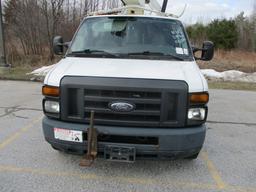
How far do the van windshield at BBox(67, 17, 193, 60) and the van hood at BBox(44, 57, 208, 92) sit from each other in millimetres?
249

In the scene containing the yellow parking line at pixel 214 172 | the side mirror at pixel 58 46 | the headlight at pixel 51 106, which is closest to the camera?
the headlight at pixel 51 106

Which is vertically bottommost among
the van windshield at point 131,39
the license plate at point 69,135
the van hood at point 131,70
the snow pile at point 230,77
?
the snow pile at point 230,77

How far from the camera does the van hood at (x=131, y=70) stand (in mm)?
3338

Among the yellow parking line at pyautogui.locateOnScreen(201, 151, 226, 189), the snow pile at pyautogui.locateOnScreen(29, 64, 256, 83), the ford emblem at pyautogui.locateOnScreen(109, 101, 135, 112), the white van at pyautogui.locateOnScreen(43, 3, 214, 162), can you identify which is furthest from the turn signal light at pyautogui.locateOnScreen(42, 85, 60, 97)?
the snow pile at pyautogui.locateOnScreen(29, 64, 256, 83)

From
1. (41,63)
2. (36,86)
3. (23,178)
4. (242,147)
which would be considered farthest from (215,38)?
(23,178)

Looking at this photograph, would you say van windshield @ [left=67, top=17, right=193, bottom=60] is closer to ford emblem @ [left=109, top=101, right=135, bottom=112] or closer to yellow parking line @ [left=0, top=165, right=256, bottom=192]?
ford emblem @ [left=109, top=101, right=135, bottom=112]

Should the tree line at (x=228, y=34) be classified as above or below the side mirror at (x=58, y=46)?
below

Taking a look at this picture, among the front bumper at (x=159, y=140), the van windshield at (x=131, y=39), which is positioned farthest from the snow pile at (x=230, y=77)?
the front bumper at (x=159, y=140)

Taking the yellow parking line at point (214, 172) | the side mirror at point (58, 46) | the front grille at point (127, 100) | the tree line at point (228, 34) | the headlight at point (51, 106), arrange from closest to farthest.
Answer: the front grille at point (127, 100)
the headlight at point (51, 106)
the yellow parking line at point (214, 172)
the side mirror at point (58, 46)
the tree line at point (228, 34)

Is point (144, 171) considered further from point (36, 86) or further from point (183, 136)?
point (36, 86)

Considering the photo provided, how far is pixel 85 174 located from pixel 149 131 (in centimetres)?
107

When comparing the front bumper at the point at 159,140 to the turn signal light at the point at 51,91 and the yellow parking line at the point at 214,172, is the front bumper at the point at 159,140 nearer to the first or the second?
the turn signal light at the point at 51,91

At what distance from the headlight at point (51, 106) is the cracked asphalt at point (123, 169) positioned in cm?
84

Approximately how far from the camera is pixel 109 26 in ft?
15.3
